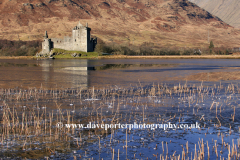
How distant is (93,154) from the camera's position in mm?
8250

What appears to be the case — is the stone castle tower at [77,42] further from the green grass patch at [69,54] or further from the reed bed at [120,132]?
the reed bed at [120,132]

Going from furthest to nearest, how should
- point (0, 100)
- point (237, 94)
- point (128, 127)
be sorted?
1. point (237, 94)
2. point (0, 100)
3. point (128, 127)

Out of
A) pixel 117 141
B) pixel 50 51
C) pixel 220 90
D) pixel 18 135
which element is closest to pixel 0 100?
pixel 18 135

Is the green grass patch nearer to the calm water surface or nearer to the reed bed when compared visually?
the calm water surface

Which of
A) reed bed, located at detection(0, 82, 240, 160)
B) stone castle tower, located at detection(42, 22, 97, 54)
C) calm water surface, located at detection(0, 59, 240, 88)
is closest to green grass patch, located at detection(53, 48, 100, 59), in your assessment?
stone castle tower, located at detection(42, 22, 97, 54)

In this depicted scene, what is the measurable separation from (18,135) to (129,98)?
26.8 ft

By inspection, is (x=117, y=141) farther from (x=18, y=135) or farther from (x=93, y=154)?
(x=18, y=135)

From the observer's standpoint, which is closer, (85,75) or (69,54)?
(85,75)

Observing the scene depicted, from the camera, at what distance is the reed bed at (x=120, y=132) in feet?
27.3

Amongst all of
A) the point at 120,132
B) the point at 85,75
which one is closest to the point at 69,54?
the point at 85,75

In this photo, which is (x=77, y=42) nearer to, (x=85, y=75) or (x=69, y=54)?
(x=69, y=54)

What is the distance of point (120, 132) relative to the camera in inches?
400

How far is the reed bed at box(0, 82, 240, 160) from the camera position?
8.31 metres

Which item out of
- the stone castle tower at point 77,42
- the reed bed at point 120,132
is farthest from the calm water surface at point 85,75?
the stone castle tower at point 77,42
